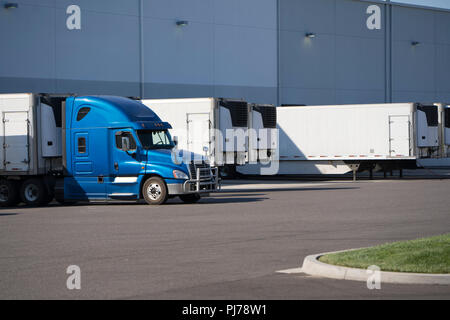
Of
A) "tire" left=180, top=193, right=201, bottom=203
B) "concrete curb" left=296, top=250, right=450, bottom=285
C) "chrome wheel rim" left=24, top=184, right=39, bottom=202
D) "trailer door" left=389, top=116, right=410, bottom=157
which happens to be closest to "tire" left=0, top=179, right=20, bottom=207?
"chrome wheel rim" left=24, top=184, right=39, bottom=202

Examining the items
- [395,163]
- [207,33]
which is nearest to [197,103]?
[395,163]

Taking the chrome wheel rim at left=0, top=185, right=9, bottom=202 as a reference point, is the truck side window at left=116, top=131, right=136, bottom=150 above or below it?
above

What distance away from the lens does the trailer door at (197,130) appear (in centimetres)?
3250

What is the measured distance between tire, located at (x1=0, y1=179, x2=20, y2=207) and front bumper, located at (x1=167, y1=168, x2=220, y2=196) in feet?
17.0

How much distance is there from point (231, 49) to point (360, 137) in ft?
45.0

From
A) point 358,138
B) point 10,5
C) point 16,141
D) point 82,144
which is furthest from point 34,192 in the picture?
point 358,138

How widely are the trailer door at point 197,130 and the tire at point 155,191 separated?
8.39 meters

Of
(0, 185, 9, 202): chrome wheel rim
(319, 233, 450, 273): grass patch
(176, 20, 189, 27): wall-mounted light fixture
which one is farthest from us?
(176, 20, 189, 27): wall-mounted light fixture

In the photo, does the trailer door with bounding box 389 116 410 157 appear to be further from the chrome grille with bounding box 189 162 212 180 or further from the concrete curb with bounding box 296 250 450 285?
the concrete curb with bounding box 296 250 450 285

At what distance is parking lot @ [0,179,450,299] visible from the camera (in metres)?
9.45

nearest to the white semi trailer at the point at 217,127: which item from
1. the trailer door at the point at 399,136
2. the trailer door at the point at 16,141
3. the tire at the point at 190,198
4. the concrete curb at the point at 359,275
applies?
the trailer door at the point at 399,136

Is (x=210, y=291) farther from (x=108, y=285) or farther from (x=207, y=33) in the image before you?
(x=207, y=33)

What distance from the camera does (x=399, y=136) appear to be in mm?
36969

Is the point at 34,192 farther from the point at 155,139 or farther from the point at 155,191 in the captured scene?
the point at 155,139
